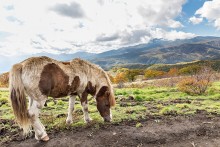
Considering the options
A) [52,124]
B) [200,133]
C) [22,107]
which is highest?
[22,107]

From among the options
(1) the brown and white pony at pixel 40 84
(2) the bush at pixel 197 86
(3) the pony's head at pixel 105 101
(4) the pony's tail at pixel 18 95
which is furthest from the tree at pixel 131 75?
(4) the pony's tail at pixel 18 95

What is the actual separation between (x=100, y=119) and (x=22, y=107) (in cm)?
419

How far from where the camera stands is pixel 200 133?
346 inches

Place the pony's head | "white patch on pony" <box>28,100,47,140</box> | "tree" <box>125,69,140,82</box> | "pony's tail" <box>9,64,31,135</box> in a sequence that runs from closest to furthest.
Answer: "pony's tail" <box>9,64,31,135</box>, "white patch on pony" <box>28,100,47,140</box>, the pony's head, "tree" <box>125,69,140,82</box>

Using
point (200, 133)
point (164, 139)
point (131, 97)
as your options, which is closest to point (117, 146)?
point (164, 139)

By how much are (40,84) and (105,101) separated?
3.41 metres

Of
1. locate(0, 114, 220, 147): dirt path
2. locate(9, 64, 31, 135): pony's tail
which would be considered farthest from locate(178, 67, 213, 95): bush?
locate(9, 64, 31, 135): pony's tail

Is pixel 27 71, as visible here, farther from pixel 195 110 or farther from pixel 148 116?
pixel 195 110

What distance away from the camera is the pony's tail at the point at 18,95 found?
7516 mm

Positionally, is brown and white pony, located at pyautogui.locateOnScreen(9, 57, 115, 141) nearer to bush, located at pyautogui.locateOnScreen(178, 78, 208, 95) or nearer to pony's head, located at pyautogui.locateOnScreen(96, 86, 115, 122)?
pony's head, located at pyautogui.locateOnScreen(96, 86, 115, 122)

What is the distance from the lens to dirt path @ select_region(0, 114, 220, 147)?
25.8ft

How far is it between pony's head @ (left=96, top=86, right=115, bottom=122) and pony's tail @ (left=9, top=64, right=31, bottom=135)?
348cm

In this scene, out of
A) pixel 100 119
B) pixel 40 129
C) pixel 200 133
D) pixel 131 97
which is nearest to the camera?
pixel 40 129

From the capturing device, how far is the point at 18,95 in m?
7.54
